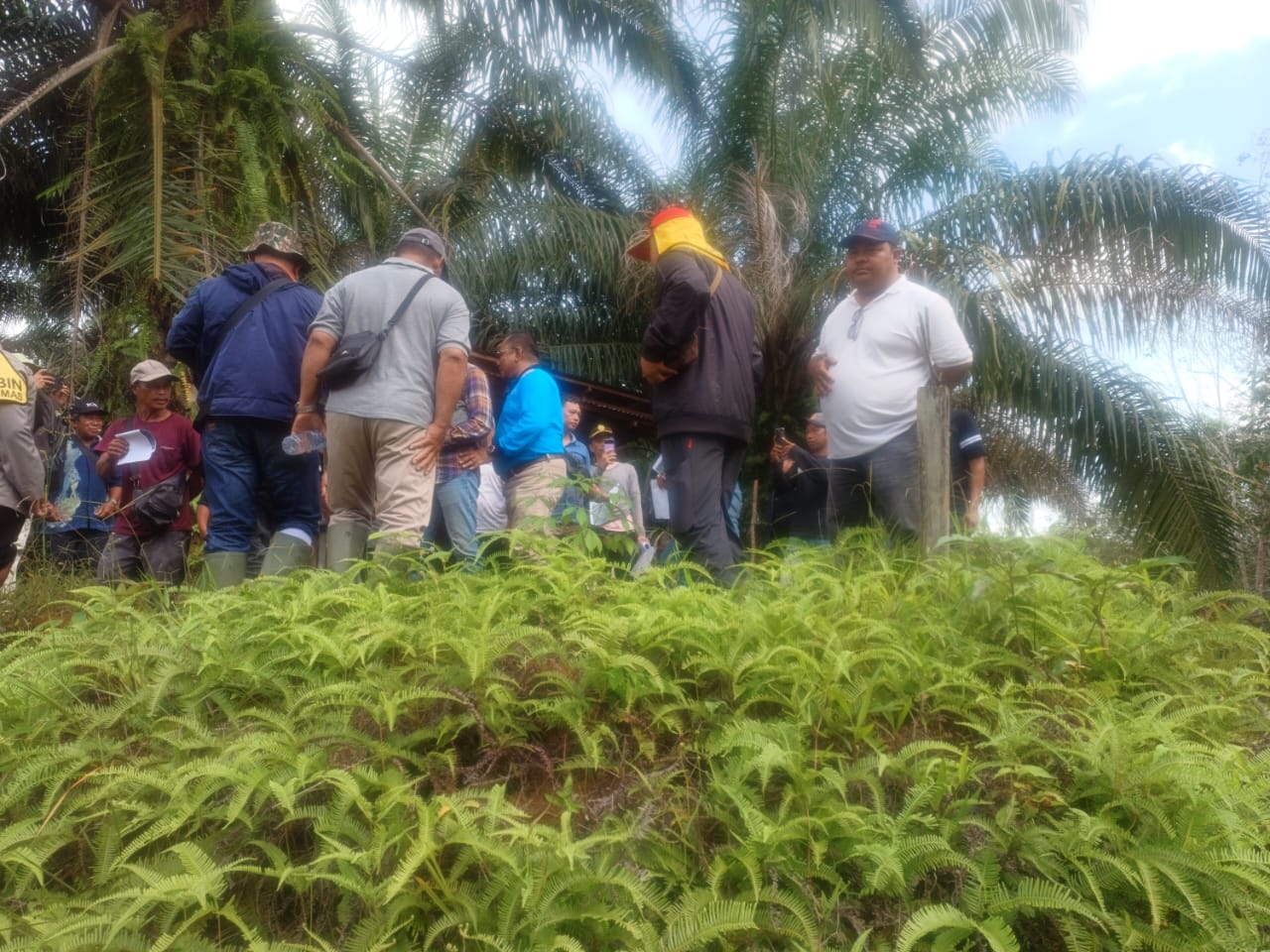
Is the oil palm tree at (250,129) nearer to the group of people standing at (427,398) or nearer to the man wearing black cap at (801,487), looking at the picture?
the group of people standing at (427,398)

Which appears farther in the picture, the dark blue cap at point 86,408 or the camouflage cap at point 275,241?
the dark blue cap at point 86,408

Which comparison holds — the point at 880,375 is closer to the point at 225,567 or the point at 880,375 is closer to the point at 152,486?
the point at 225,567

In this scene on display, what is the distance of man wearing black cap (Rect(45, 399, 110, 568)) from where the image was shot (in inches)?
272

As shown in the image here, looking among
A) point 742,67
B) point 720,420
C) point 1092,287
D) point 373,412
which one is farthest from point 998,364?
point 373,412

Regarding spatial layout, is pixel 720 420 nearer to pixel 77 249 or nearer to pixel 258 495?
pixel 258 495

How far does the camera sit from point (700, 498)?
15.2 ft

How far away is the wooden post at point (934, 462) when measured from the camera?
13.9 ft

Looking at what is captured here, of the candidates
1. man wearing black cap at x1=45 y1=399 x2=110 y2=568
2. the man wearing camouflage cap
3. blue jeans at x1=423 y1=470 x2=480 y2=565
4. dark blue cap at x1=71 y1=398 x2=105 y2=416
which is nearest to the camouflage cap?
the man wearing camouflage cap

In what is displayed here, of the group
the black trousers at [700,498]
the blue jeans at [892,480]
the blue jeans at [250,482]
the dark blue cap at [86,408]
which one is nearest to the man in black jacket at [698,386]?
the black trousers at [700,498]

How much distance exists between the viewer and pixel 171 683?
10.4 feet

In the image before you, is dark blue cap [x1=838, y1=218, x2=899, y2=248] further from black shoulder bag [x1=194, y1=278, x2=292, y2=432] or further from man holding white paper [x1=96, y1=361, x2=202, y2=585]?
man holding white paper [x1=96, y1=361, x2=202, y2=585]

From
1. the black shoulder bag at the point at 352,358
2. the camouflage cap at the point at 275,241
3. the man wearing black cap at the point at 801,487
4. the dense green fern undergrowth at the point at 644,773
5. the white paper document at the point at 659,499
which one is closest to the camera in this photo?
the dense green fern undergrowth at the point at 644,773

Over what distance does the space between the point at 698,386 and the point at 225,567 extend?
2.10m

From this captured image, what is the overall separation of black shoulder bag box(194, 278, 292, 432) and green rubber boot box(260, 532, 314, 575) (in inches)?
23.7
